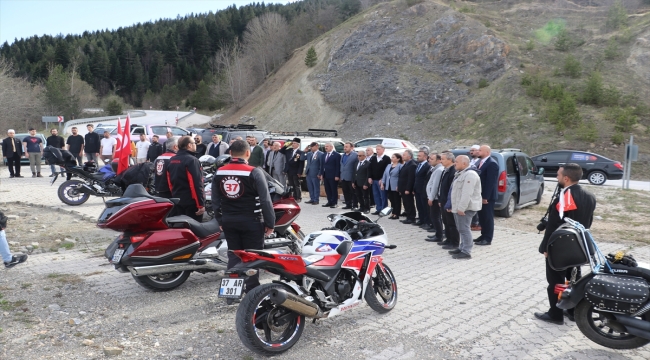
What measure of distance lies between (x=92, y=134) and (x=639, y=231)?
53.6ft

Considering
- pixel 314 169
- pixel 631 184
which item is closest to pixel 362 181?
pixel 314 169

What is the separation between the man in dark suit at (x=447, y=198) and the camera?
838cm

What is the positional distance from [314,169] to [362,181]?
1.89 meters

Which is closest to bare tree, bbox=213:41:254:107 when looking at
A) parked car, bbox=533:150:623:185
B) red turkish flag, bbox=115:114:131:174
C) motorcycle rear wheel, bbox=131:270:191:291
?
parked car, bbox=533:150:623:185

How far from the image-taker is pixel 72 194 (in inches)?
475

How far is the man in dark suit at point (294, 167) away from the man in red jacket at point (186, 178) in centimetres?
676

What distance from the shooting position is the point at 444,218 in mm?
8555

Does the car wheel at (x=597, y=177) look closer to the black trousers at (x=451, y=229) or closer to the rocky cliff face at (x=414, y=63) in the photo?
the black trousers at (x=451, y=229)

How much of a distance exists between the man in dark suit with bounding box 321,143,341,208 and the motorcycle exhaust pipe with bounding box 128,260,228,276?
706 cm

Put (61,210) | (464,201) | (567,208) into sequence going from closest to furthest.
A: (567,208), (464,201), (61,210)

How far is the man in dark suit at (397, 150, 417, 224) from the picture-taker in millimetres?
10330

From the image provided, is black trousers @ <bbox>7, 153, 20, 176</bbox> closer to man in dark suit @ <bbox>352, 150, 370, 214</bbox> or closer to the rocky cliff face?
man in dark suit @ <bbox>352, 150, 370, 214</bbox>

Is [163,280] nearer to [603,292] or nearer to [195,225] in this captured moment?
[195,225]

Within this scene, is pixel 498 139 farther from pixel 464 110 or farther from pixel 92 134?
pixel 92 134
